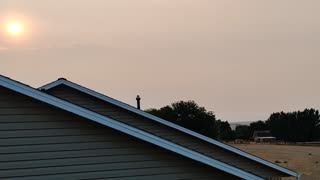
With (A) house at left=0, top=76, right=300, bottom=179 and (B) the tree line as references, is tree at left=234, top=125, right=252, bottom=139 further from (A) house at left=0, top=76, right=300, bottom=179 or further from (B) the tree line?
(A) house at left=0, top=76, right=300, bottom=179

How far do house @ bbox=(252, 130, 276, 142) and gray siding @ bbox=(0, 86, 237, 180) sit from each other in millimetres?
130288

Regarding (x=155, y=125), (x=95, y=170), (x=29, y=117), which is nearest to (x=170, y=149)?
(x=95, y=170)

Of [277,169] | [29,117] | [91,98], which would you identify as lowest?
[277,169]

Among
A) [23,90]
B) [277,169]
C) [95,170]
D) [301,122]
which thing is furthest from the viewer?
[301,122]

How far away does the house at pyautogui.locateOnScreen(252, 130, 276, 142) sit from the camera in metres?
137

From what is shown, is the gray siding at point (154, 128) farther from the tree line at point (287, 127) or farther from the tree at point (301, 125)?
the tree at point (301, 125)

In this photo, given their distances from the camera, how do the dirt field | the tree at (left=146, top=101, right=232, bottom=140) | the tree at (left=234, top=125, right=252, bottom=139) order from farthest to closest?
the tree at (left=234, top=125, right=252, bottom=139) < the tree at (left=146, top=101, right=232, bottom=140) < the dirt field

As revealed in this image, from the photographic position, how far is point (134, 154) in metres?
7.91

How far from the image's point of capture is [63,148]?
753 centimetres

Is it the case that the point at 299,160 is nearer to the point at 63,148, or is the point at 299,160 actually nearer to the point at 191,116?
the point at 191,116

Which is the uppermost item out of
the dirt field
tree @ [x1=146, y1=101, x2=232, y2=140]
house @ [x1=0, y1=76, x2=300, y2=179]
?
tree @ [x1=146, y1=101, x2=232, y2=140]

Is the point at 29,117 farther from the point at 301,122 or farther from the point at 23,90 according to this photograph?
the point at 301,122

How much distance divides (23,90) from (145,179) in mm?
2260

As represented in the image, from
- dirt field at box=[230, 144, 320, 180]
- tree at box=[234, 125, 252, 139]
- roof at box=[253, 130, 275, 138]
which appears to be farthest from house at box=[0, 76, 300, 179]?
roof at box=[253, 130, 275, 138]
